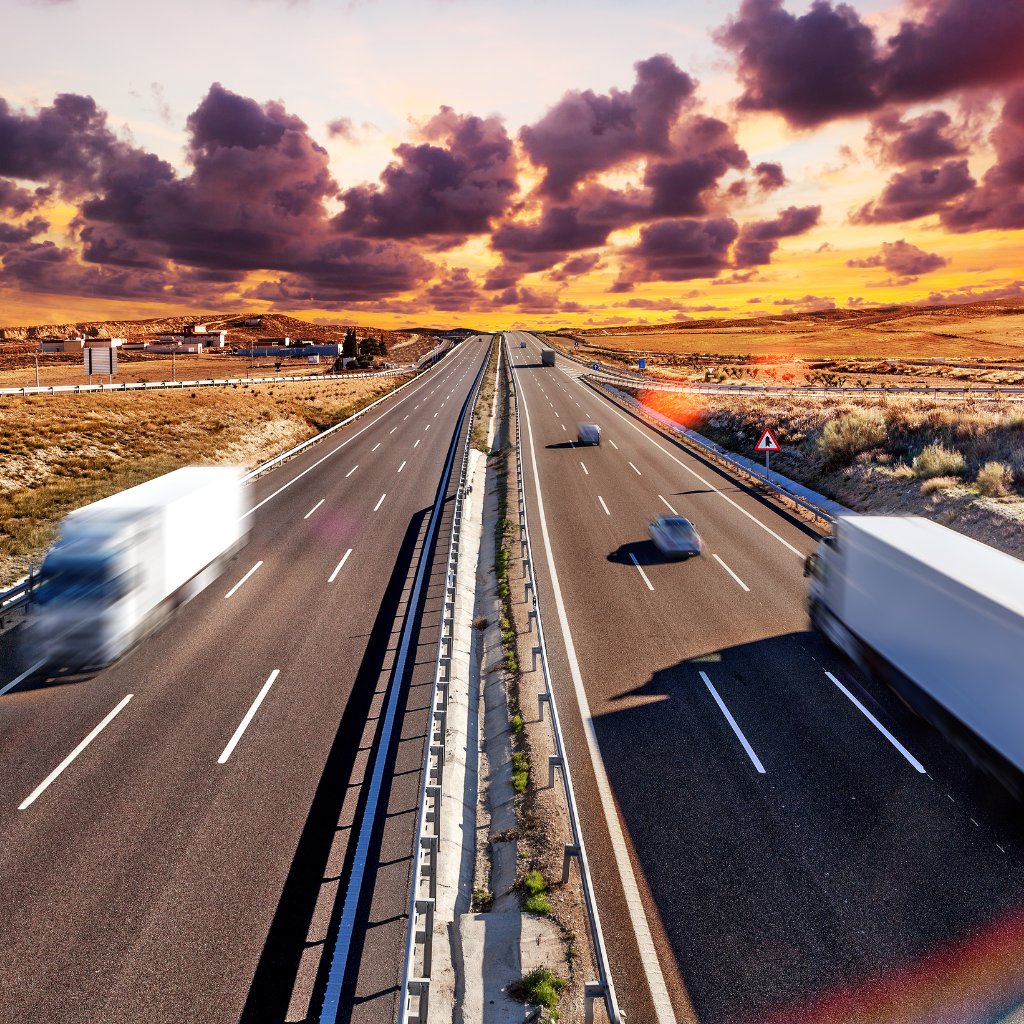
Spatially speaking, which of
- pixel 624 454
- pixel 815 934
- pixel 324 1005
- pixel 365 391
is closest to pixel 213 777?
pixel 324 1005

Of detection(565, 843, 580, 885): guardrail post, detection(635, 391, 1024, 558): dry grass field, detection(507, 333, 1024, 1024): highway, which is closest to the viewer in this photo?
detection(507, 333, 1024, 1024): highway

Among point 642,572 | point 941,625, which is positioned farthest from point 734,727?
point 642,572

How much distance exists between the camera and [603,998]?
20.6 feet

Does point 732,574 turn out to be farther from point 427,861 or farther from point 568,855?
point 427,861

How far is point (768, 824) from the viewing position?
869 centimetres

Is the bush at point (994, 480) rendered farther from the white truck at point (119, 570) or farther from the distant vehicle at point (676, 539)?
the white truck at point (119, 570)

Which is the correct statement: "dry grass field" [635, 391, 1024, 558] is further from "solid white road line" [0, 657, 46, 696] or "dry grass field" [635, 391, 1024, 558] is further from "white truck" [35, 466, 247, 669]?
"solid white road line" [0, 657, 46, 696]

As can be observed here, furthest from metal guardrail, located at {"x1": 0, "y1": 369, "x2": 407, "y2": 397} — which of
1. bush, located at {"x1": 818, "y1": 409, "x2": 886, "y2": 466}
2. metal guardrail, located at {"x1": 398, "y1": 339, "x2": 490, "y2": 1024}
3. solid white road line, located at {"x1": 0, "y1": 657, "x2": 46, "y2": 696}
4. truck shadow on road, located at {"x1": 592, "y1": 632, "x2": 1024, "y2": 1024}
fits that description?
bush, located at {"x1": 818, "y1": 409, "x2": 886, "y2": 466}

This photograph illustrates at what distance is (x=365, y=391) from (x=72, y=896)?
64831 mm

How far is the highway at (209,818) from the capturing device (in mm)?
6664

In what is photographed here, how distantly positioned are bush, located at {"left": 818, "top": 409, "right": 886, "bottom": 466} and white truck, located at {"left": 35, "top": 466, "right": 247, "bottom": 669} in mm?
25761

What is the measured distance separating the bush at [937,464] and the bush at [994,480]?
1.58 metres

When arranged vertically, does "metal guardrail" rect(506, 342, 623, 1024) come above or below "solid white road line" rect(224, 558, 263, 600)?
below

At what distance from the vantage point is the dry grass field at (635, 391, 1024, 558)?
19531 mm
